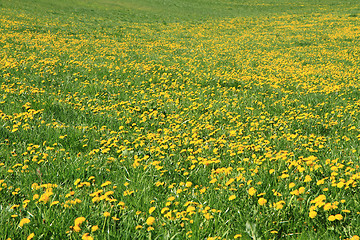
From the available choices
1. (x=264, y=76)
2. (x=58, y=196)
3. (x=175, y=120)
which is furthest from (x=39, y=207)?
(x=264, y=76)

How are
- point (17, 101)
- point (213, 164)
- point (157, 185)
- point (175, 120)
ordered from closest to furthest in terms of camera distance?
point (157, 185) → point (213, 164) → point (175, 120) → point (17, 101)

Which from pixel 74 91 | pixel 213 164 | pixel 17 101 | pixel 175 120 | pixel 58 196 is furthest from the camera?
pixel 74 91

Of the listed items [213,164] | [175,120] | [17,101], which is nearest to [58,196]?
[213,164]

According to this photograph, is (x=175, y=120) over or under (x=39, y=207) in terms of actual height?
under

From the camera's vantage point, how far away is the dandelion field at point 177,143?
2.50 metres

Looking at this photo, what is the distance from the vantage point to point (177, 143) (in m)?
4.47

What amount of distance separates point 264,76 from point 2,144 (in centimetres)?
827

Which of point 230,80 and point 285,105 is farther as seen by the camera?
point 230,80

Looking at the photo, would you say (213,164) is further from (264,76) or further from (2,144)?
(264,76)

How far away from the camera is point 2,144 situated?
13.7 ft

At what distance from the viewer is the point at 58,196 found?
289 cm

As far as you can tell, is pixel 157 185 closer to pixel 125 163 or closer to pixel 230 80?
pixel 125 163

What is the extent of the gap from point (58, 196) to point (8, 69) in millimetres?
7259

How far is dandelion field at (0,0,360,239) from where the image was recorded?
2502 mm
